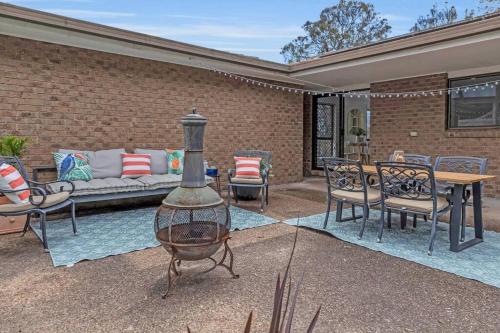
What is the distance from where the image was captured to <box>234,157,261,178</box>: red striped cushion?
5660 mm

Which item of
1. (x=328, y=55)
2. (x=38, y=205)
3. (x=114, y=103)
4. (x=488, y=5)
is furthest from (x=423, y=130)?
(x=488, y=5)

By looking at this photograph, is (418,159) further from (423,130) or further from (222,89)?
(222,89)

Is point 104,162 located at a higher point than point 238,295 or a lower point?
higher

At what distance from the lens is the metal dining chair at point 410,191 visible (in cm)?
340

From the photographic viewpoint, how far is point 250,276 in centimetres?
290

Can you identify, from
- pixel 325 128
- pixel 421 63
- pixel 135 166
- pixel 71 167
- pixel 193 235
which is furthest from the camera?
pixel 325 128

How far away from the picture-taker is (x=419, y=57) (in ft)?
18.4

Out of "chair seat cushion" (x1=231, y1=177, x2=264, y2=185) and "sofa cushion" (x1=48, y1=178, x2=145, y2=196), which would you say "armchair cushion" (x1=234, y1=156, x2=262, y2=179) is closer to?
"chair seat cushion" (x1=231, y1=177, x2=264, y2=185)

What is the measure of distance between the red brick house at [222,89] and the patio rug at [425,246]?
8.81 feet

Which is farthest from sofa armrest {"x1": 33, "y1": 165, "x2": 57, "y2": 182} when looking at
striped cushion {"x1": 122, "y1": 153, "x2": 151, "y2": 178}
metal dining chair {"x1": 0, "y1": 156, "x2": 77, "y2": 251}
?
striped cushion {"x1": 122, "y1": 153, "x2": 151, "y2": 178}

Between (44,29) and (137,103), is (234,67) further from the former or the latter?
(44,29)

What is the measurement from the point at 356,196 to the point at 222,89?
12.7ft

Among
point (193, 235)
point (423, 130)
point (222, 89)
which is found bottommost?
point (193, 235)

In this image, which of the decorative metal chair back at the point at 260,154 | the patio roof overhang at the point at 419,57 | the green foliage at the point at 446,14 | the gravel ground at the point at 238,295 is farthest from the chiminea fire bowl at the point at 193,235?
the green foliage at the point at 446,14
